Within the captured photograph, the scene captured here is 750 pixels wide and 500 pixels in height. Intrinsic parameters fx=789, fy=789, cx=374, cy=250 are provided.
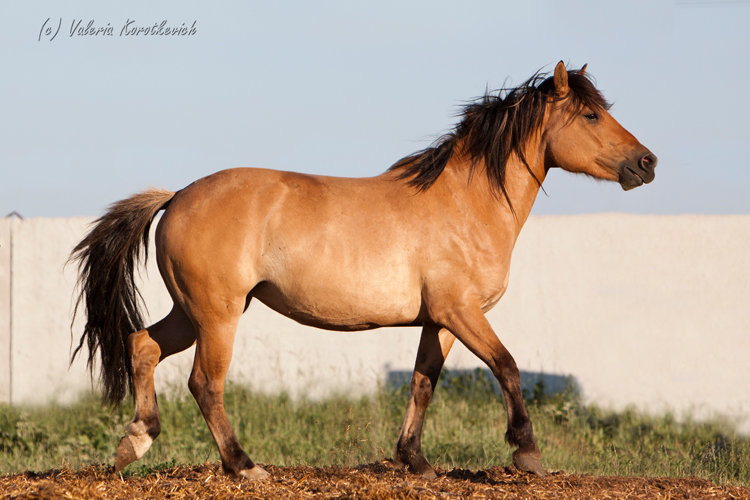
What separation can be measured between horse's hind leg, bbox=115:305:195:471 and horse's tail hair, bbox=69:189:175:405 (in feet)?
0.59

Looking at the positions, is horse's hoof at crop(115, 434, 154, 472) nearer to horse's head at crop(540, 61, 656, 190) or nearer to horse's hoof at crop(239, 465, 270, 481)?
horse's hoof at crop(239, 465, 270, 481)

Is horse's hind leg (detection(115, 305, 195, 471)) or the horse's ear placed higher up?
the horse's ear

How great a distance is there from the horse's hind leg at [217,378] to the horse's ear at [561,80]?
2.57 metres

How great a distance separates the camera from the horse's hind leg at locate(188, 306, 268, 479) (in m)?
4.89

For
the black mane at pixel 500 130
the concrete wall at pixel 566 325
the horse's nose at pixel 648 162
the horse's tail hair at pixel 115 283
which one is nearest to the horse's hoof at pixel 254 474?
the horse's tail hair at pixel 115 283

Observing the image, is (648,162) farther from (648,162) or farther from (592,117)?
(592,117)

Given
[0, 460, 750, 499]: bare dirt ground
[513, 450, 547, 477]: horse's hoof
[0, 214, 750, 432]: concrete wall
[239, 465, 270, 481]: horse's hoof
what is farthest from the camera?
[0, 214, 750, 432]: concrete wall

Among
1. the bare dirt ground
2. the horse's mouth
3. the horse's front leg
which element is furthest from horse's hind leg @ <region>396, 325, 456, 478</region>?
the horse's mouth

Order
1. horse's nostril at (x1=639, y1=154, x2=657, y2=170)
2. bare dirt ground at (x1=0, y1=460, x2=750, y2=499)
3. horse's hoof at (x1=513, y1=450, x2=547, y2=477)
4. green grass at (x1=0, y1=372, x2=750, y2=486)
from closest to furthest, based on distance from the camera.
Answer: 1. bare dirt ground at (x1=0, y1=460, x2=750, y2=499)
2. horse's hoof at (x1=513, y1=450, x2=547, y2=477)
3. horse's nostril at (x1=639, y1=154, x2=657, y2=170)
4. green grass at (x1=0, y1=372, x2=750, y2=486)

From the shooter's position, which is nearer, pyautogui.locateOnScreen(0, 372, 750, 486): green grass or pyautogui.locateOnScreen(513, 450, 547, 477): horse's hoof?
pyautogui.locateOnScreen(513, 450, 547, 477): horse's hoof

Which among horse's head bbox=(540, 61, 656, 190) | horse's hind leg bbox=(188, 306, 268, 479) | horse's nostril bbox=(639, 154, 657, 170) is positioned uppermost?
horse's head bbox=(540, 61, 656, 190)

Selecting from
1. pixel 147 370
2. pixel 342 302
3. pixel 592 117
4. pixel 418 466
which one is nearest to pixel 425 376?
pixel 418 466

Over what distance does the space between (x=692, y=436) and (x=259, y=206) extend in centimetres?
599

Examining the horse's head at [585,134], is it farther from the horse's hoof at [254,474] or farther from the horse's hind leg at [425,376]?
the horse's hoof at [254,474]
